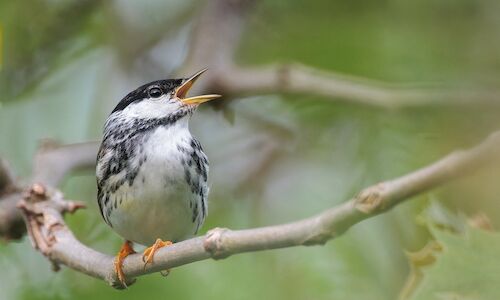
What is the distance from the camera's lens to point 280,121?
15.3 feet

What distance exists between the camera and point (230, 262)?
3.56 metres

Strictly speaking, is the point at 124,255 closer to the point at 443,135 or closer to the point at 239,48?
the point at 443,135

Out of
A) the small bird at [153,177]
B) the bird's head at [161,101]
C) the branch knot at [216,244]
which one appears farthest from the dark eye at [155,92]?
the branch knot at [216,244]

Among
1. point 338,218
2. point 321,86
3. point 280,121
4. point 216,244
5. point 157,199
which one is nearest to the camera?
point 338,218

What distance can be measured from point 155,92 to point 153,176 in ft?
2.14

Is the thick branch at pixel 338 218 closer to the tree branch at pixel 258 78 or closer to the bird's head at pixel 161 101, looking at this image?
the tree branch at pixel 258 78

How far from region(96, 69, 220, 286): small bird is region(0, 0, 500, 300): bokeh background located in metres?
0.23

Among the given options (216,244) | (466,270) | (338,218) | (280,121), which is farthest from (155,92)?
(466,270)

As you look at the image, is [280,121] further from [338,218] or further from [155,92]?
[338,218]

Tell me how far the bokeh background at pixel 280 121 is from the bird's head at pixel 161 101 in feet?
1.79

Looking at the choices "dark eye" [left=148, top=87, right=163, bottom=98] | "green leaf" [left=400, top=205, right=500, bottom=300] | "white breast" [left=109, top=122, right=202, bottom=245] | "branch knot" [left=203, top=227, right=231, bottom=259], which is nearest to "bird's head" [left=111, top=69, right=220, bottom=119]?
"dark eye" [left=148, top=87, right=163, bottom=98]

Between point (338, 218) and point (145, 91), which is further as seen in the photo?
point (145, 91)

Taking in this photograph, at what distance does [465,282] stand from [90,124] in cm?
323

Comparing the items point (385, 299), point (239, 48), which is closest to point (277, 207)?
point (239, 48)
